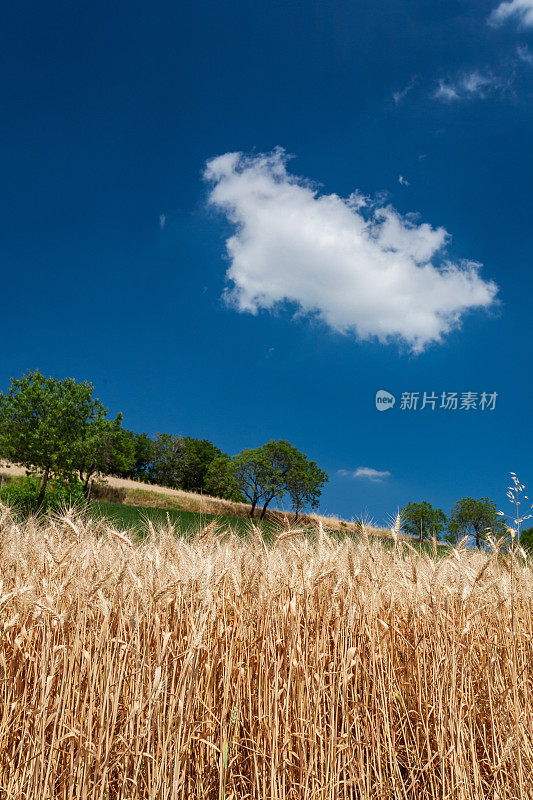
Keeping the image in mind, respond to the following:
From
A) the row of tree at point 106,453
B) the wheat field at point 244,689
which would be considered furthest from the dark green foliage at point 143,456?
the wheat field at point 244,689

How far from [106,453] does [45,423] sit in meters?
9.26

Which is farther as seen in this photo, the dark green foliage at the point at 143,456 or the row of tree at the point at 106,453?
the dark green foliage at the point at 143,456

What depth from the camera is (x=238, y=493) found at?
4562 cm

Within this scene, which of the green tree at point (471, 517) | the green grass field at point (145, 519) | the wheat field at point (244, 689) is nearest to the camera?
the wheat field at point (244, 689)

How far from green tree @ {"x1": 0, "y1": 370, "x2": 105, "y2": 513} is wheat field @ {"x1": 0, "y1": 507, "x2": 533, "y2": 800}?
80.4 ft

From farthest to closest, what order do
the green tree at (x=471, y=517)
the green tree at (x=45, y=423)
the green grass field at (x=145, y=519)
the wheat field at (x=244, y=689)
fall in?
the green tree at (x=471, y=517), the green tree at (x=45, y=423), the green grass field at (x=145, y=519), the wheat field at (x=244, y=689)

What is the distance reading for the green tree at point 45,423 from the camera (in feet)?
87.0

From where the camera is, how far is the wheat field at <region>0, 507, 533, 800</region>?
282 centimetres

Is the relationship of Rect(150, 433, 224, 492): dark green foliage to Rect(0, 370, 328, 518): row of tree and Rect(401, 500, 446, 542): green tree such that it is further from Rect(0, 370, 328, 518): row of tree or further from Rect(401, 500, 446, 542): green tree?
Rect(401, 500, 446, 542): green tree

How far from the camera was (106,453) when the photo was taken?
3559cm

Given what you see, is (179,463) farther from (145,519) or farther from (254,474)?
(145,519)

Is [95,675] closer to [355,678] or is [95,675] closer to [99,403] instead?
[355,678]

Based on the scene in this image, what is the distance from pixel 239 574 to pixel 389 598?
1.34 m

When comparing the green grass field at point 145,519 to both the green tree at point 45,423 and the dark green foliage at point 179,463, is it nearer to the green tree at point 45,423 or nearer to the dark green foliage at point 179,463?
the green tree at point 45,423
